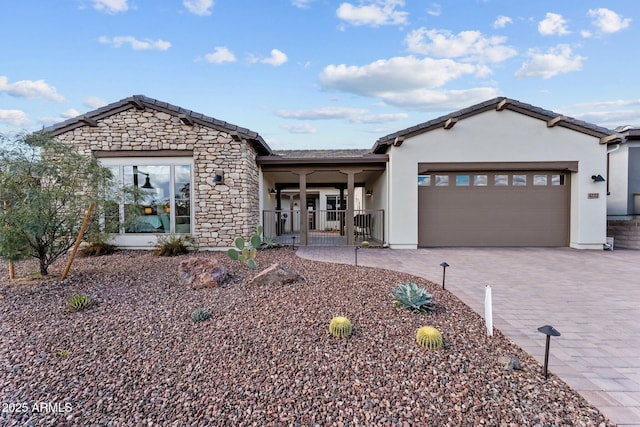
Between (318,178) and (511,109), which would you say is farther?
(318,178)

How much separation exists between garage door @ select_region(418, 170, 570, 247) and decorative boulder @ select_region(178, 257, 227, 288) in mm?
6888

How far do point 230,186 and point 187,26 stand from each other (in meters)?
4.99

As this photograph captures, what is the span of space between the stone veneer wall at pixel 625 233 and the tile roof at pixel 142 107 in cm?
1226

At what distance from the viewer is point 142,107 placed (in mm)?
8430

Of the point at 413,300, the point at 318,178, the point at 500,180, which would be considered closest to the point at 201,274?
the point at 413,300

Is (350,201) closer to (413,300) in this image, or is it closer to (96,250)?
(413,300)

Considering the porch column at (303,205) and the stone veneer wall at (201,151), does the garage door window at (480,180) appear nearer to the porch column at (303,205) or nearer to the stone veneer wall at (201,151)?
the porch column at (303,205)

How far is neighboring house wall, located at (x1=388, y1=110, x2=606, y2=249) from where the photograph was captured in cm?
912

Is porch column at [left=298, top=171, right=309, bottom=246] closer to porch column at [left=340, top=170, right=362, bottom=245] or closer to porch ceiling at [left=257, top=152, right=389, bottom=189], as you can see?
porch ceiling at [left=257, top=152, right=389, bottom=189]

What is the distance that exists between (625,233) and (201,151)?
13.7 meters

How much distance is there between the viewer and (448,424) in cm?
193

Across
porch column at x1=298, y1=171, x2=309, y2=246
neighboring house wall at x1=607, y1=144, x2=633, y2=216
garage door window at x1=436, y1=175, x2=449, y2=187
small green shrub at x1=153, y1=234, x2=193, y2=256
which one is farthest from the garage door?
small green shrub at x1=153, y1=234, x2=193, y2=256

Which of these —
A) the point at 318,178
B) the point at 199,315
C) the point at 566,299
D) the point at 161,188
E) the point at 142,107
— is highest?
the point at 142,107

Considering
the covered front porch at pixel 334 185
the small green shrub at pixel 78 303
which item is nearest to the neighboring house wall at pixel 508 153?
the covered front porch at pixel 334 185
